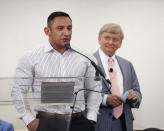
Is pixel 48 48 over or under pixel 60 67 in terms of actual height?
over

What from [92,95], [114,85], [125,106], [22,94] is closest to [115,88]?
[114,85]

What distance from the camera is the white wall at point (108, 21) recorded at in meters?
3.20

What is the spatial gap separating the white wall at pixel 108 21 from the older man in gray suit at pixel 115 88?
2.80ft

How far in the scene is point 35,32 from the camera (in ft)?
10.5

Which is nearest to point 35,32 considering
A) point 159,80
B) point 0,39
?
point 0,39

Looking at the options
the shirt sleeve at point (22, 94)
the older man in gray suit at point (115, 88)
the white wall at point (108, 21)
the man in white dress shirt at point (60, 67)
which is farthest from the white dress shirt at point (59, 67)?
the white wall at point (108, 21)

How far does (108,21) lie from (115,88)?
1223 millimetres

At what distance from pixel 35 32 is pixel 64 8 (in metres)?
0.45

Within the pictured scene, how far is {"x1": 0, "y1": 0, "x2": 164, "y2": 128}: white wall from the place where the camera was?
10.5 ft

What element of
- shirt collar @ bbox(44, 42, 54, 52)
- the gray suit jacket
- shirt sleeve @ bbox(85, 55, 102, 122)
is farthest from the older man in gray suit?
shirt collar @ bbox(44, 42, 54, 52)

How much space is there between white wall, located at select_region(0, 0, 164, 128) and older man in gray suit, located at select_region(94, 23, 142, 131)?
852 millimetres

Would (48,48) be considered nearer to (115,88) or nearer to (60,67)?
(60,67)

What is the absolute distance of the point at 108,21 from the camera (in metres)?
3.29

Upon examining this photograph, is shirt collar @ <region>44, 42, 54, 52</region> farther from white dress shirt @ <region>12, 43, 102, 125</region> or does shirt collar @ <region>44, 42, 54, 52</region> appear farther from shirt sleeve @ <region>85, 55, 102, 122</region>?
shirt sleeve @ <region>85, 55, 102, 122</region>
